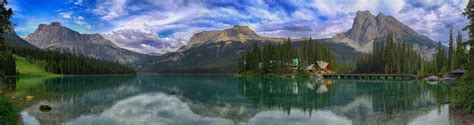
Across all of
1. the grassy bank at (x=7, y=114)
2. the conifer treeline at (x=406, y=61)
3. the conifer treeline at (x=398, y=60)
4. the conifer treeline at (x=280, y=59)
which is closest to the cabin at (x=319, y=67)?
the conifer treeline at (x=280, y=59)

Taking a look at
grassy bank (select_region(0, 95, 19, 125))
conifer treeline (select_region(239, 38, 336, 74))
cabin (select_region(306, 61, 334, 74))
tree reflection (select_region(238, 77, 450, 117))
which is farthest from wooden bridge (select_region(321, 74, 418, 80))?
grassy bank (select_region(0, 95, 19, 125))

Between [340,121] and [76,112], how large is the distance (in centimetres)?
2611

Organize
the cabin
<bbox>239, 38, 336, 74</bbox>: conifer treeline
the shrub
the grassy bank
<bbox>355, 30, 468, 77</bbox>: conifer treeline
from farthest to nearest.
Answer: the cabin < <bbox>239, 38, 336, 74</bbox>: conifer treeline < <bbox>355, 30, 468, 77</bbox>: conifer treeline < the shrub < the grassy bank

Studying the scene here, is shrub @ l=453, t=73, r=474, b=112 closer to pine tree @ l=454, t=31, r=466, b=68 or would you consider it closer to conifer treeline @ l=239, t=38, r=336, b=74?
pine tree @ l=454, t=31, r=466, b=68

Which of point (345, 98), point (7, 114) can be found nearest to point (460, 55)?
point (345, 98)

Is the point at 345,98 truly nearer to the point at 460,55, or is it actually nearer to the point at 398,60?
the point at 460,55

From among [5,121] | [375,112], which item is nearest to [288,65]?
[375,112]

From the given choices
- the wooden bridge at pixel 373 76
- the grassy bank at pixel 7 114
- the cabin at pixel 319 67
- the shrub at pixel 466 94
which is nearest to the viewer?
the grassy bank at pixel 7 114

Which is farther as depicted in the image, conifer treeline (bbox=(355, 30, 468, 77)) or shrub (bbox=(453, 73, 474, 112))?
conifer treeline (bbox=(355, 30, 468, 77))

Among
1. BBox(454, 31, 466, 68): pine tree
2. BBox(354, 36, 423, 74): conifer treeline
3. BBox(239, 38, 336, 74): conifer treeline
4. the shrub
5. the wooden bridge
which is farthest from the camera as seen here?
BBox(239, 38, 336, 74): conifer treeline

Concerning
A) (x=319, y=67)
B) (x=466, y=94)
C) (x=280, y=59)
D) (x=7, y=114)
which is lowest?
(x=7, y=114)

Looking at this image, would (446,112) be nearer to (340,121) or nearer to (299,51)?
(340,121)

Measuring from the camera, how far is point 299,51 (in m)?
194

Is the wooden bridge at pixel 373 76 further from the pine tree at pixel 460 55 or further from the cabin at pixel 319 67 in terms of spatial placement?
the pine tree at pixel 460 55
